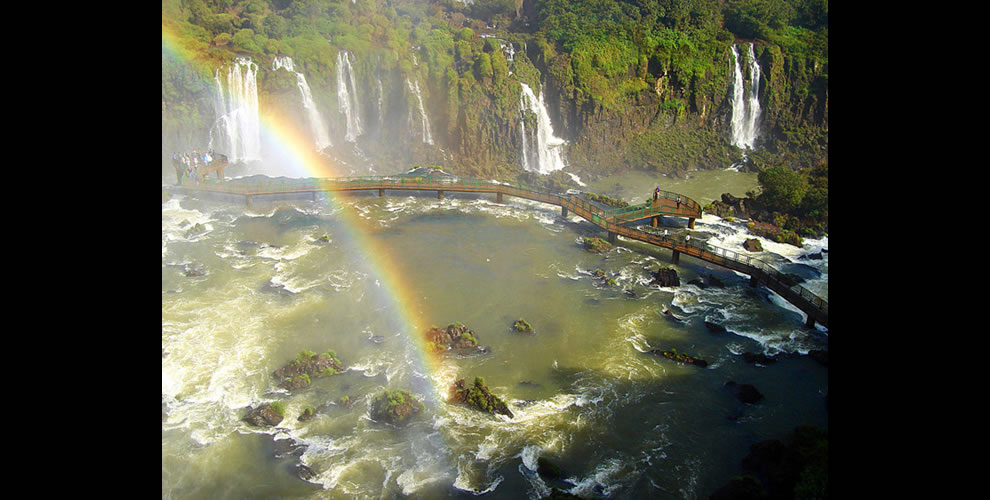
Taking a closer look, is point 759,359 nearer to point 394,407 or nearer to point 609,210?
point 394,407

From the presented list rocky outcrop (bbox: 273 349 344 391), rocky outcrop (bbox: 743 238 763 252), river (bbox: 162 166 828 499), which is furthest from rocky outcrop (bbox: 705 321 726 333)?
rocky outcrop (bbox: 273 349 344 391)
